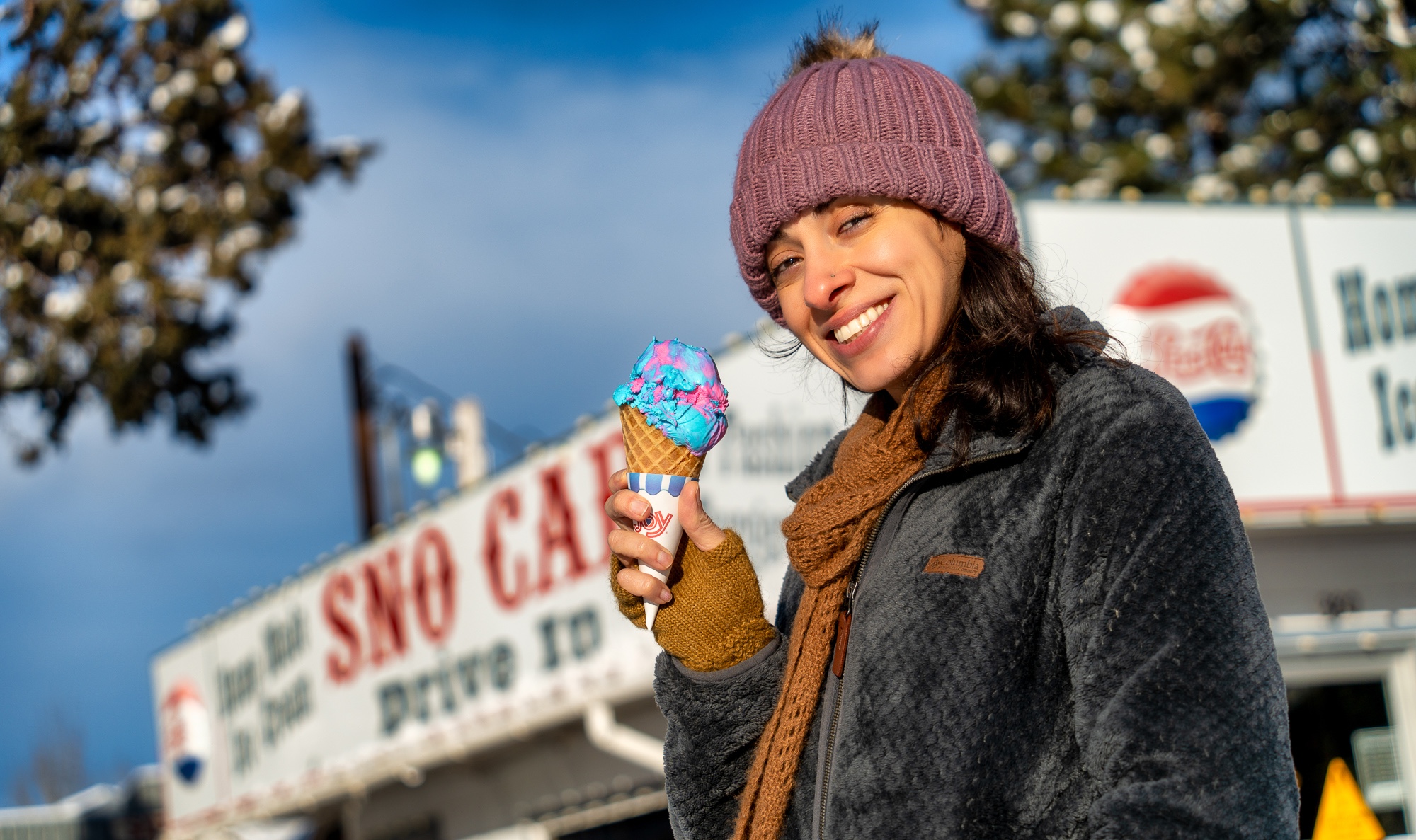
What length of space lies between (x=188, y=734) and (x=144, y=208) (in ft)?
17.8

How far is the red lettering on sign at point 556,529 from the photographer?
918 cm

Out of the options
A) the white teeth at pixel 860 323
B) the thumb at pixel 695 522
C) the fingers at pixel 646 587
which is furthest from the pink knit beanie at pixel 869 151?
the fingers at pixel 646 587

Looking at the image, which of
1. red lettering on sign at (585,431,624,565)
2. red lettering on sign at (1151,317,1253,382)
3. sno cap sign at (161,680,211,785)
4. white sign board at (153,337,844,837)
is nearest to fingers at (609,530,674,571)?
white sign board at (153,337,844,837)

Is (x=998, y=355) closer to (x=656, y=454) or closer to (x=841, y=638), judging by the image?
(x=841, y=638)

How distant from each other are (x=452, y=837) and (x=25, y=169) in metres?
6.45

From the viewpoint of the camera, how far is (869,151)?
74.1 inches

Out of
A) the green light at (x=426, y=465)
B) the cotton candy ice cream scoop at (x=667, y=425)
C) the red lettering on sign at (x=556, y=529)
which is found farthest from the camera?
the green light at (x=426, y=465)

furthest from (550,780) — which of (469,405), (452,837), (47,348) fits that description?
(47,348)

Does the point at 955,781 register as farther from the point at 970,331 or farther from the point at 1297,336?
the point at 1297,336

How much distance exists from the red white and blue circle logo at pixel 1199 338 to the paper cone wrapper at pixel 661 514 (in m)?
5.98

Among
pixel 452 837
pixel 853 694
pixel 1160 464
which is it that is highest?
pixel 1160 464

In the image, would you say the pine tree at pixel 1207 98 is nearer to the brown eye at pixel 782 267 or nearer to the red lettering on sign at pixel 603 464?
the red lettering on sign at pixel 603 464

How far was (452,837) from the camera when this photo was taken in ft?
39.5

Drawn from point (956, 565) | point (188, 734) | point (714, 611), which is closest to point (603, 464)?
point (714, 611)
